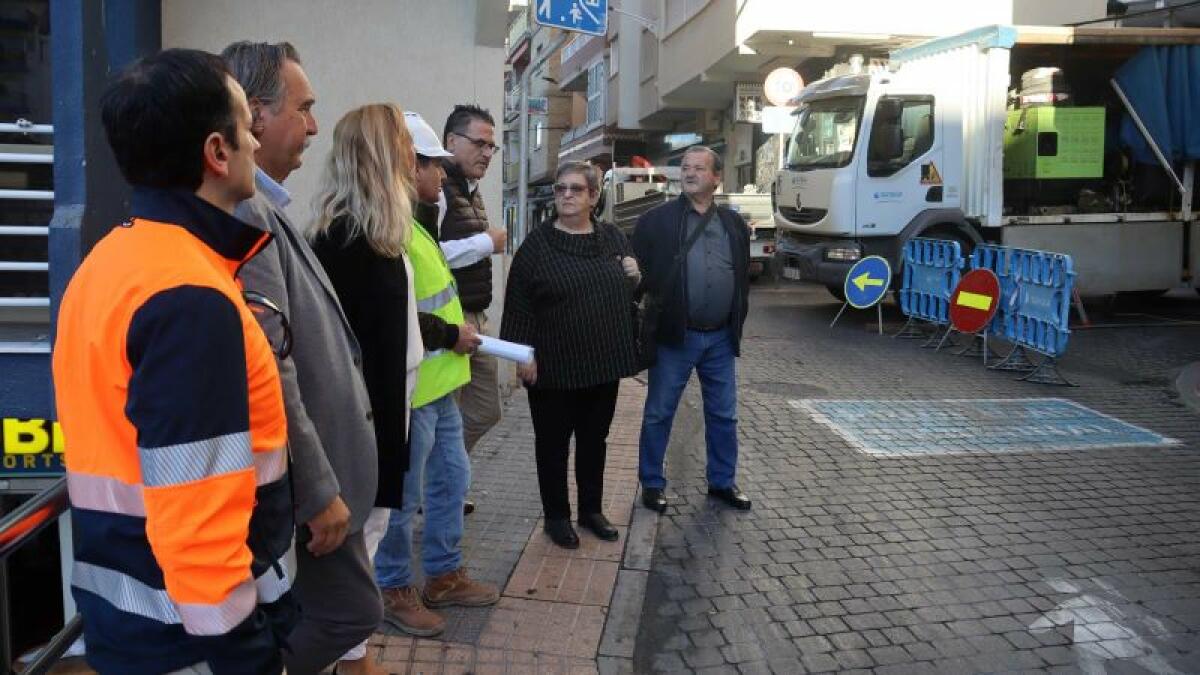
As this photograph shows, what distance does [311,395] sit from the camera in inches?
89.0

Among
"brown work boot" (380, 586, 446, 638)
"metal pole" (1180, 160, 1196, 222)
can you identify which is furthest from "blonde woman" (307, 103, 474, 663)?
"metal pole" (1180, 160, 1196, 222)

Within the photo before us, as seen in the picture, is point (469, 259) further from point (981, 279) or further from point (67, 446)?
point (981, 279)

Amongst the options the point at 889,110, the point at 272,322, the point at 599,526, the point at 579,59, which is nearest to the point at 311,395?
the point at 272,322

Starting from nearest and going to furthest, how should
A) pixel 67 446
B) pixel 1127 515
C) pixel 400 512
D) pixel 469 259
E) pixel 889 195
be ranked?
pixel 67 446, pixel 400 512, pixel 469 259, pixel 1127 515, pixel 889 195

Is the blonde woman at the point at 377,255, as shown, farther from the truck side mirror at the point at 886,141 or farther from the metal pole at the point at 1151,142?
the metal pole at the point at 1151,142

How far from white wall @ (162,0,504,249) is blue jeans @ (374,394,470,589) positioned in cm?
331

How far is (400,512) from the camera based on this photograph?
11.4ft

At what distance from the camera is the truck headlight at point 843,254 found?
504 inches

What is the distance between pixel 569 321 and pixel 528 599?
122cm

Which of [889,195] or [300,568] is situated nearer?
[300,568]

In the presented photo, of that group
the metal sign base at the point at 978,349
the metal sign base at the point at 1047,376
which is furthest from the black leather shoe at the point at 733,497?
the metal sign base at the point at 978,349

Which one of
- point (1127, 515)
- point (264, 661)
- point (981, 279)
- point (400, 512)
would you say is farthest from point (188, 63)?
point (981, 279)

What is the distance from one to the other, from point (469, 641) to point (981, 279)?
758 centimetres

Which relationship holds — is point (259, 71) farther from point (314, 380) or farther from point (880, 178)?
point (880, 178)
